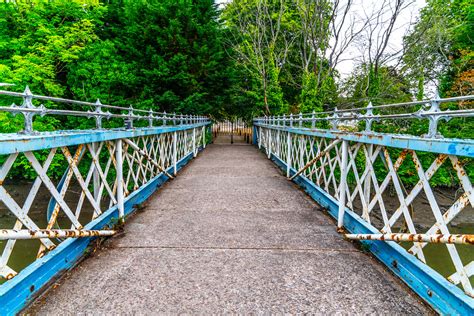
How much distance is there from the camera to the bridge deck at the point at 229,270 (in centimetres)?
267

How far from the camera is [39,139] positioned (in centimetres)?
269

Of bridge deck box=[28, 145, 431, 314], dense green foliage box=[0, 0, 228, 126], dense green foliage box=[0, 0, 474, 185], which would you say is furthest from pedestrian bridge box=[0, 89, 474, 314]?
dense green foliage box=[0, 0, 228, 126]

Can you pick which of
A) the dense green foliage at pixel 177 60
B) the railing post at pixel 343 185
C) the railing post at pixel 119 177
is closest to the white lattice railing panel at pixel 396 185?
the railing post at pixel 343 185

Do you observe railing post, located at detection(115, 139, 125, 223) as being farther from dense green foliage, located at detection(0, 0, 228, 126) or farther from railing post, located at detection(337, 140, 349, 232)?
dense green foliage, located at detection(0, 0, 228, 126)

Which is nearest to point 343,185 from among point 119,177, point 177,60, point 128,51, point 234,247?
point 234,247

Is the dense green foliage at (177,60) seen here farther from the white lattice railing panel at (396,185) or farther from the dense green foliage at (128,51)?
the white lattice railing panel at (396,185)

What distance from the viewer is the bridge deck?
2.67 metres

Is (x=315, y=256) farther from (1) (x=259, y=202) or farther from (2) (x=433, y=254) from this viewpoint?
(2) (x=433, y=254)

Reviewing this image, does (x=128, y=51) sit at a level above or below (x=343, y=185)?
above

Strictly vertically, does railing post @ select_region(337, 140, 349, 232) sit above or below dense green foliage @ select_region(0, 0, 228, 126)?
below

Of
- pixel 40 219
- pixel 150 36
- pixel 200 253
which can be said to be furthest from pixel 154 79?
pixel 200 253

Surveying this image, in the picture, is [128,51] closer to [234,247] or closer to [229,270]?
[234,247]

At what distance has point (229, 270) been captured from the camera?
3.28 meters

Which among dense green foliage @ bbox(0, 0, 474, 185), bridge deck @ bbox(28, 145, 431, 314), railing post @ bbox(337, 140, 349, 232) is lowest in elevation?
bridge deck @ bbox(28, 145, 431, 314)
